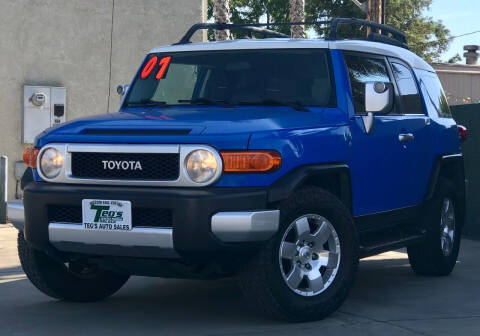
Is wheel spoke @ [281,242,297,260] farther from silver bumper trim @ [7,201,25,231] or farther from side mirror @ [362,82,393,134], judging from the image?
silver bumper trim @ [7,201,25,231]

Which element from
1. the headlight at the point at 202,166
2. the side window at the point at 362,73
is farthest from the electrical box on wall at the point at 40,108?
the headlight at the point at 202,166

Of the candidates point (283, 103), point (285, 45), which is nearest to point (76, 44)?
point (285, 45)

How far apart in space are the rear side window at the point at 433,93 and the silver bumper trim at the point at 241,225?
10.7 ft

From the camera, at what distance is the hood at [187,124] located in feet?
20.5

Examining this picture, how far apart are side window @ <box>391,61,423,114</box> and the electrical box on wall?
11255 millimetres

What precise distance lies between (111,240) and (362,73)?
8.56 ft

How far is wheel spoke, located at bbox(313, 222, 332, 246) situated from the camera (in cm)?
665

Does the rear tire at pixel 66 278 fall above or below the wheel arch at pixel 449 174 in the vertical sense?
below

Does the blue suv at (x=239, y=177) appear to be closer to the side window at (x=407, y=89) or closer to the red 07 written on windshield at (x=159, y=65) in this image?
the red 07 written on windshield at (x=159, y=65)

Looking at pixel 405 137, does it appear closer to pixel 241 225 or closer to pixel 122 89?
pixel 122 89

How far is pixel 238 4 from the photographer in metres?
49.6

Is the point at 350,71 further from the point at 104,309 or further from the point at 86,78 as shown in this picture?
A: the point at 86,78

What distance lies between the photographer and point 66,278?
291 inches

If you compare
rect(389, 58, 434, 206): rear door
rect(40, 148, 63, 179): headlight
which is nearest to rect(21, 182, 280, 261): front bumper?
rect(40, 148, 63, 179): headlight
